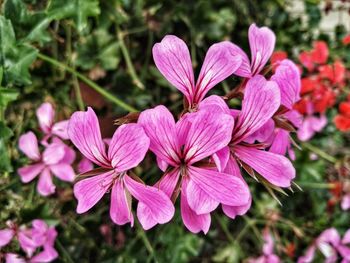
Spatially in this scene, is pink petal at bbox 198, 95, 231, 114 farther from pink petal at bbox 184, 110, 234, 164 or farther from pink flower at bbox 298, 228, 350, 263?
pink flower at bbox 298, 228, 350, 263

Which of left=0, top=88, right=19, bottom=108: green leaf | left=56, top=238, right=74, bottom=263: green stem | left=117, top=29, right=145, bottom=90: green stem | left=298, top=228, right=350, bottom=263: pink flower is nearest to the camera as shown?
left=0, top=88, right=19, bottom=108: green leaf

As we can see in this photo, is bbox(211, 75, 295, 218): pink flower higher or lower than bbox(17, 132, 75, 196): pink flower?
higher

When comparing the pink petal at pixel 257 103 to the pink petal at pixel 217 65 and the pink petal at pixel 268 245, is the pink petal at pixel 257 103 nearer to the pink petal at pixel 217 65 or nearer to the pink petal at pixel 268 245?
the pink petal at pixel 217 65

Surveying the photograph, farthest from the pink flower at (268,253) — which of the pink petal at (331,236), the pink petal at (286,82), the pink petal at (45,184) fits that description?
the pink petal at (286,82)

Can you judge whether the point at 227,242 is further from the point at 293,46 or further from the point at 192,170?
the point at 192,170

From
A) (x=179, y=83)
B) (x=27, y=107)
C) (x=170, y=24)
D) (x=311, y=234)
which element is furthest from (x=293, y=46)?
(x=179, y=83)

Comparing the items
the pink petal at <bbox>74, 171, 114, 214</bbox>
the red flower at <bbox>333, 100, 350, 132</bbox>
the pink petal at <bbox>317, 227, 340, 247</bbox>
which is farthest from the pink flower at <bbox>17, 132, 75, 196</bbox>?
the pink petal at <bbox>317, 227, 340, 247</bbox>

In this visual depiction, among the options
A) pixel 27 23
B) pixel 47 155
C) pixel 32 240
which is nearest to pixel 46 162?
pixel 47 155
